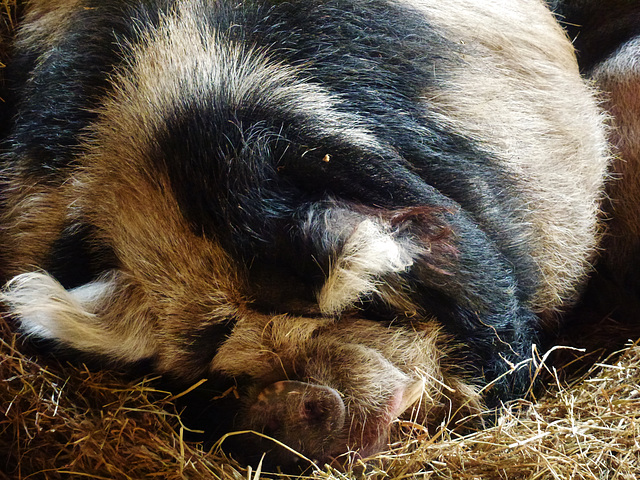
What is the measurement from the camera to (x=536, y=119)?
254 centimetres

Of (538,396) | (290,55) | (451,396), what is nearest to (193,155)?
(290,55)

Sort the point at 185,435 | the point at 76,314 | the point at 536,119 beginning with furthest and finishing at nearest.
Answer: the point at 536,119
the point at 185,435
the point at 76,314

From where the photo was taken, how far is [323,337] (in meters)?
2.07

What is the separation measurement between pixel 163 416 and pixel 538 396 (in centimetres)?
136

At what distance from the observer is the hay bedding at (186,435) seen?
205cm

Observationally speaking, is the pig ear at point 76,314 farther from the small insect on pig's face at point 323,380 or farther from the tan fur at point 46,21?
the tan fur at point 46,21

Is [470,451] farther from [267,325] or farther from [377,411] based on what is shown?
[267,325]

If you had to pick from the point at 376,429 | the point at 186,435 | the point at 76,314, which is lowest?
the point at 186,435

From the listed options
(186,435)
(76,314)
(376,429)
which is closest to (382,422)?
(376,429)

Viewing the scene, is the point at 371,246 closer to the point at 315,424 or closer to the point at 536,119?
the point at 315,424

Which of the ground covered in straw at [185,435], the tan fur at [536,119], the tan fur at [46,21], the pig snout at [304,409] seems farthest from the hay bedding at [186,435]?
the tan fur at [46,21]

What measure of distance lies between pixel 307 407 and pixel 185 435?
0.57 m

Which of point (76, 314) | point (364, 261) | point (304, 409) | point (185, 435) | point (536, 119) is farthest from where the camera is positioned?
point (536, 119)

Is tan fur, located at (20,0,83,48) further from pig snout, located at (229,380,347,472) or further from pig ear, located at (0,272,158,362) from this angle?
pig snout, located at (229,380,347,472)
